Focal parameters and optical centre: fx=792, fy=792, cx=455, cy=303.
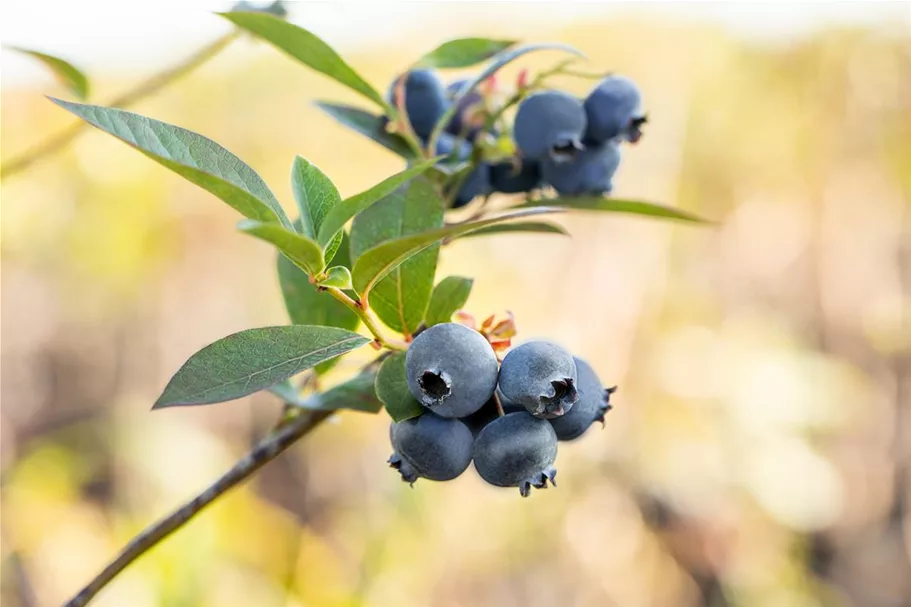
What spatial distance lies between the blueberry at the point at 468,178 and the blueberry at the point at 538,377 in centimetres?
30

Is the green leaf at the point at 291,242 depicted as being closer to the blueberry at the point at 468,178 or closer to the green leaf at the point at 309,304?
the green leaf at the point at 309,304

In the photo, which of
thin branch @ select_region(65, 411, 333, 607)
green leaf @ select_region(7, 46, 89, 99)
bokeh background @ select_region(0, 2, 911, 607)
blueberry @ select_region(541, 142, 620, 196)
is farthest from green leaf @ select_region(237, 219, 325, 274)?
bokeh background @ select_region(0, 2, 911, 607)

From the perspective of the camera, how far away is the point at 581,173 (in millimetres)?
768

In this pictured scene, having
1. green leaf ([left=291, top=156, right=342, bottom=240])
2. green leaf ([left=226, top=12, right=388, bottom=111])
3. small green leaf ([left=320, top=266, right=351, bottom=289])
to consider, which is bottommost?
small green leaf ([left=320, top=266, right=351, bottom=289])

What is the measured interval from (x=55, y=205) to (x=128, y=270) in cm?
56

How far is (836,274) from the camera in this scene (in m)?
4.57

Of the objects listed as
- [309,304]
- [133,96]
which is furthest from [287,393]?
[133,96]

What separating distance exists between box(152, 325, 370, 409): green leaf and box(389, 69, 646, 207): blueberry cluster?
283 mm

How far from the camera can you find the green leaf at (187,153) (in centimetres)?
39

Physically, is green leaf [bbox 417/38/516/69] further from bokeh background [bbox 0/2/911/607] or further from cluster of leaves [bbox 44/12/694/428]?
bokeh background [bbox 0/2/911/607]

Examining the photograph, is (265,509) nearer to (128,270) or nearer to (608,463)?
(128,270)

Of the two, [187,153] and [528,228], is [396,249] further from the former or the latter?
[528,228]

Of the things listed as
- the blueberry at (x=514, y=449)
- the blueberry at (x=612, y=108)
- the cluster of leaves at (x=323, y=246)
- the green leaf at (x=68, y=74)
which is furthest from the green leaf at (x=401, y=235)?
the green leaf at (x=68, y=74)

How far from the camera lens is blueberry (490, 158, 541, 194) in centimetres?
80
